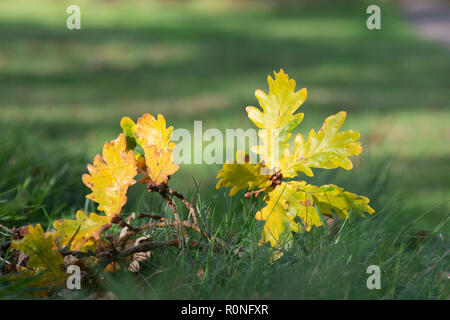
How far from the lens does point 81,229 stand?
0.89 metres

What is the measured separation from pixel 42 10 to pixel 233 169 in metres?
10.6

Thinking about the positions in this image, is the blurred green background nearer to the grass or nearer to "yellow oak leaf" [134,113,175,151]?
the grass

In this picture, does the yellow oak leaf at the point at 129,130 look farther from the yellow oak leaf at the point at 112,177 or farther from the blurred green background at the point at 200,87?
the blurred green background at the point at 200,87

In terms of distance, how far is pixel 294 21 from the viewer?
35.9ft

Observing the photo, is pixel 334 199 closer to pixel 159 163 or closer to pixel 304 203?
pixel 304 203

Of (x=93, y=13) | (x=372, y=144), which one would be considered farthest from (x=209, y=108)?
(x=93, y=13)

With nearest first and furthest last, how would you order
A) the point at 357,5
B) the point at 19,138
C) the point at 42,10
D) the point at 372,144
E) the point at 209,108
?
the point at 19,138
the point at 372,144
the point at 209,108
the point at 42,10
the point at 357,5

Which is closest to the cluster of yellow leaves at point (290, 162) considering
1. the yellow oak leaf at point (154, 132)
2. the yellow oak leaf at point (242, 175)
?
the yellow oak leaf at point (242, 175)

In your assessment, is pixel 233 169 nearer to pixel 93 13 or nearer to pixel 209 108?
pixel 209 108

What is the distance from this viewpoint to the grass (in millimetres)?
907

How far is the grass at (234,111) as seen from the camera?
907mm

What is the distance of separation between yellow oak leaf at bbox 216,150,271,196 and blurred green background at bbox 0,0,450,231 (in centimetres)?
32

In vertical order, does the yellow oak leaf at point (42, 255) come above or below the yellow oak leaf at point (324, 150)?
below

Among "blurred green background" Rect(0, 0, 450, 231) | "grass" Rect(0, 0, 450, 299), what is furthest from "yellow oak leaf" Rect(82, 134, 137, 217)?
"blurred green background" Rect(0, 0, 450, 231)
